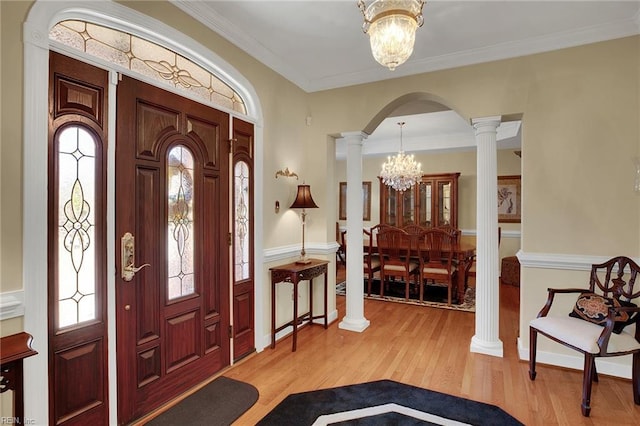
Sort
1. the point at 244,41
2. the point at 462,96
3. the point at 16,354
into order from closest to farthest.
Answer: the point at 16,354 < the point at 244,41 < the point at 462,96

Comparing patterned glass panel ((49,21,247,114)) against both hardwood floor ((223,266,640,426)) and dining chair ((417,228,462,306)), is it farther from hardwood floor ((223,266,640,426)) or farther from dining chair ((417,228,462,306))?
dining chair ((417,228,462,306))

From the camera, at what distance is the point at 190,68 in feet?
8.56

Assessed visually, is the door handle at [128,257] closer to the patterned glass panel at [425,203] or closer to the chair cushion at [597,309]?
the chair cushion at [597,309]

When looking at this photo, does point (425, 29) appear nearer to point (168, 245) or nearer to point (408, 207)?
point (168, 245)

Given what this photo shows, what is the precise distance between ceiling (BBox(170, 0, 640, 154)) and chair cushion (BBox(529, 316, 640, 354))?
2.36m

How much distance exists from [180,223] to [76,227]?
68cm

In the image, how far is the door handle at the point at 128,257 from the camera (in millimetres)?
2047

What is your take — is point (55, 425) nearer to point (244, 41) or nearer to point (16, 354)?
point (16, 354)

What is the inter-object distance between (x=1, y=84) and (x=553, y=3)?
3509mm

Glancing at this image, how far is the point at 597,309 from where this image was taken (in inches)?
98.0

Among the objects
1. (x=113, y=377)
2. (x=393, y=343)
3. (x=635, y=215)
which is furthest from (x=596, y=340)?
(x=113, y=377)

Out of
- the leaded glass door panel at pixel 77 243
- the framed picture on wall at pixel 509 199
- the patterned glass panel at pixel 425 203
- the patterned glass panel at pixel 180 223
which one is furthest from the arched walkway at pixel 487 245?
the framed picture on wall at pixel 509 199

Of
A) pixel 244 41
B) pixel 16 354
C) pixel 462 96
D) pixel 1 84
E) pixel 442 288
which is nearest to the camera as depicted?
pixel 16 354

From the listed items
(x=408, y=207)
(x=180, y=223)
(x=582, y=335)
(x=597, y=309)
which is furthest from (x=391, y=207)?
(x=180, y=223)
